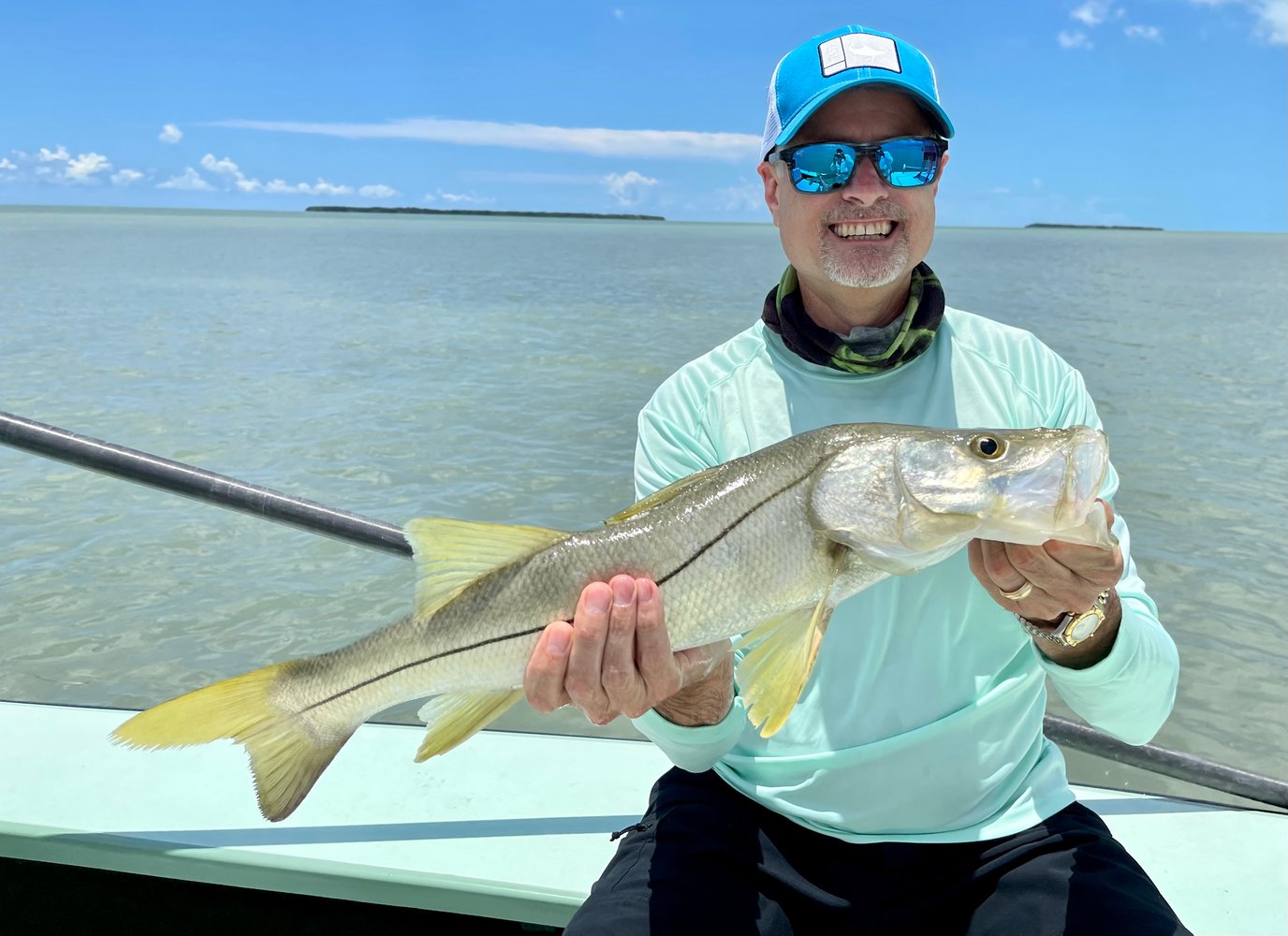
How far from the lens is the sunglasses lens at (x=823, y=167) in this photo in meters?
2.70

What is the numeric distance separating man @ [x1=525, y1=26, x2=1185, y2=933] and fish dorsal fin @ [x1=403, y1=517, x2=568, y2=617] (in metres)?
0.20

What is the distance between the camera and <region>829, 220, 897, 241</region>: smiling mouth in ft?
8.85

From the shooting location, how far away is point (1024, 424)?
2650mm

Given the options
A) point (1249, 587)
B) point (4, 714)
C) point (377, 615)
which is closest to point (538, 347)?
point (377, 615)

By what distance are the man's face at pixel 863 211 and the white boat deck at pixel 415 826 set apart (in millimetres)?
1797

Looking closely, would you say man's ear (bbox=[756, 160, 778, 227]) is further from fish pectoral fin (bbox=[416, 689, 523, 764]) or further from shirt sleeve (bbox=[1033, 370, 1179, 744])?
fish pectoral fin (bbox=[416, 689, 523, 764])

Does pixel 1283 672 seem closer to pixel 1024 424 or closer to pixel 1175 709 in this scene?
pixel 1175 709

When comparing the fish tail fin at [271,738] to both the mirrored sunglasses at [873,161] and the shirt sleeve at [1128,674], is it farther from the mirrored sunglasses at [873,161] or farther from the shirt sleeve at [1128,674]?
the mirrored sunglasses at [873,161]

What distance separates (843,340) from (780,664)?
106cm

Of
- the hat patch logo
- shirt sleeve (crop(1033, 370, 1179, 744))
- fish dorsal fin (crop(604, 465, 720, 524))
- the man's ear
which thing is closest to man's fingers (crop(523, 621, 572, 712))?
fish dorsal fin (crop(604, 465, 720, 524))

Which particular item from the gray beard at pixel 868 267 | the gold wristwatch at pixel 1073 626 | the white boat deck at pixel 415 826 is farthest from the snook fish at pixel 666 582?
the white boat deck at pixel 415 826

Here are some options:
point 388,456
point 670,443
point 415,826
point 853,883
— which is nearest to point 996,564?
point 853,883

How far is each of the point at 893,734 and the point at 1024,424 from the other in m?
0.90

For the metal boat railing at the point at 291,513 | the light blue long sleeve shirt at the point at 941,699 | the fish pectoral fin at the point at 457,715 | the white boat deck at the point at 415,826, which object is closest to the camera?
the fish pectoral fin at the point at 457,715
